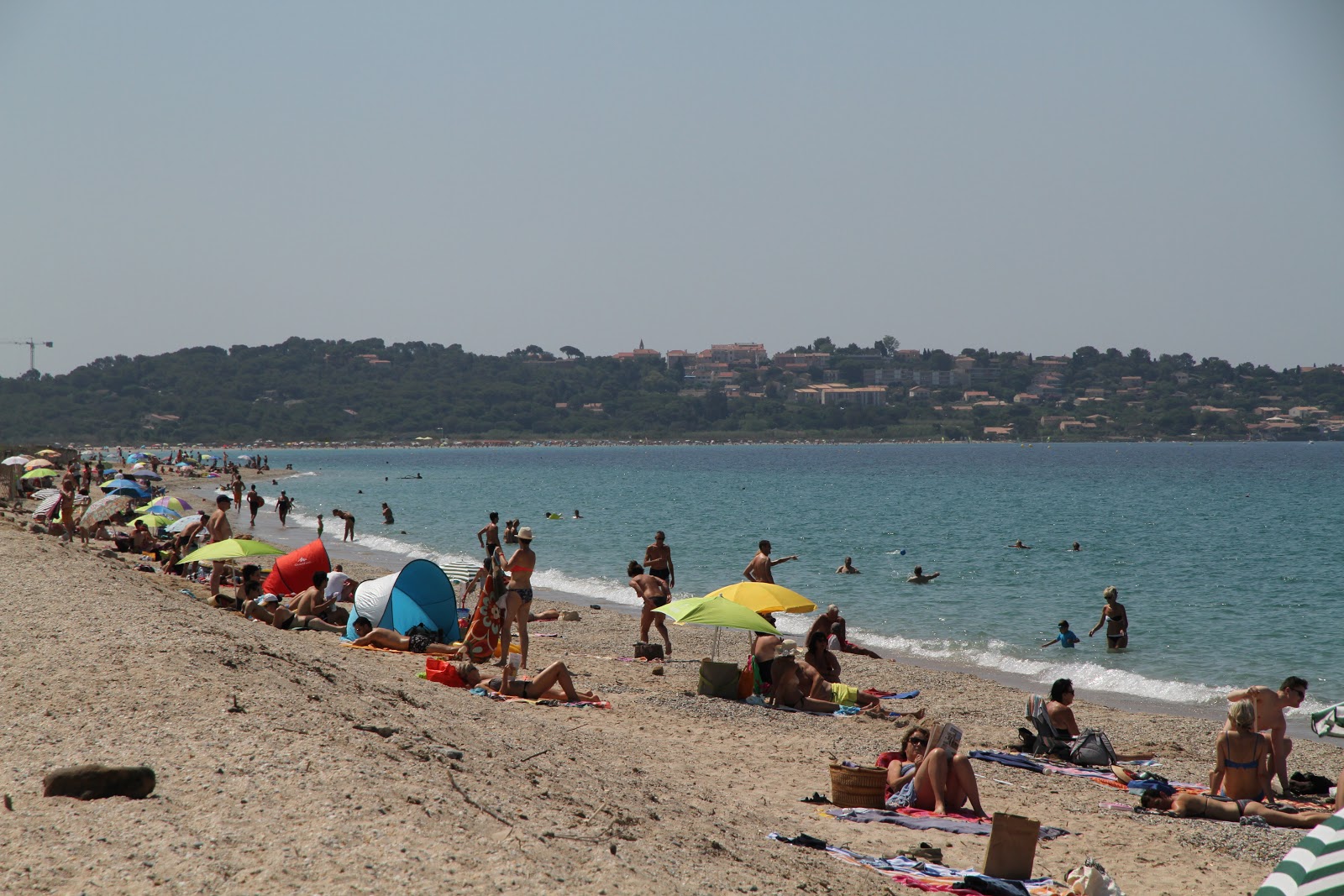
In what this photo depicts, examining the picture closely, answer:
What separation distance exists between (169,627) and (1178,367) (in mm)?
211647

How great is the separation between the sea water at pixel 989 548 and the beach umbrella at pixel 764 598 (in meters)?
4.25

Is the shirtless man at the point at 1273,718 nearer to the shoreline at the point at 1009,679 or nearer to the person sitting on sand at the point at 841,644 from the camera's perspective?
the shoreline at the point at 1009,679

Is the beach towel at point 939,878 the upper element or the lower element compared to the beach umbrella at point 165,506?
lower

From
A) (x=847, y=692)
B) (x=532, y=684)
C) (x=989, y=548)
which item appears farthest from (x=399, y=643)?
(x=989, y=548)

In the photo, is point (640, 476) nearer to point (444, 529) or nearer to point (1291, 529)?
point (444, 529)

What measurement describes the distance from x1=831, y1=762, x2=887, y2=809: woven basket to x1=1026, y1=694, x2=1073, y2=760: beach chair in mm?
2558

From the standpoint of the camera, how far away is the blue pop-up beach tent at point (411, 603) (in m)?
12.5

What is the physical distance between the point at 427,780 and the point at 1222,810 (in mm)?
5533

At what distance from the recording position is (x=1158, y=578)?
83.9 feet

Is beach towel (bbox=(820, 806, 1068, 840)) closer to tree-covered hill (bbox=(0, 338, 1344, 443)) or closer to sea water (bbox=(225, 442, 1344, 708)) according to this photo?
sea water (bbox=(225, 442, 1344, 708))

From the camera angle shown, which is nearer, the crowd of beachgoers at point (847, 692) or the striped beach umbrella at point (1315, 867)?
the striped beach umbrella at point (1315, 867)

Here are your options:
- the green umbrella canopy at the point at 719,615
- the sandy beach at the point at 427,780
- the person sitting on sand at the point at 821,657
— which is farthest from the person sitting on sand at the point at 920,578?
the green umbrella canopy at the point at 719,615

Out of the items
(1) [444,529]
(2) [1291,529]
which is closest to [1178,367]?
(2) [1291,529]

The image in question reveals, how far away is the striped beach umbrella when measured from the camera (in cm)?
385
